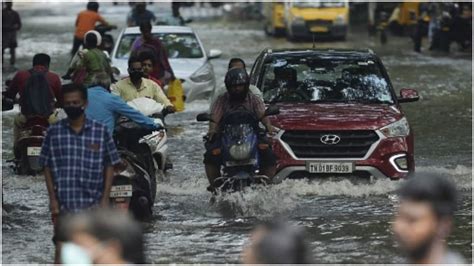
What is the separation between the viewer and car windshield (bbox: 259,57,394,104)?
14258 millimetres

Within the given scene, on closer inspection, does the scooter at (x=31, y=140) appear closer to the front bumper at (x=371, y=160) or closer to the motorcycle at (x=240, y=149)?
the front bumper at (x=371, y=160)

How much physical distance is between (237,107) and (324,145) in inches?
57.1

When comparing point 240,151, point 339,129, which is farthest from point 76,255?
point 339,129

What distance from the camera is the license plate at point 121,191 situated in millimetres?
10828

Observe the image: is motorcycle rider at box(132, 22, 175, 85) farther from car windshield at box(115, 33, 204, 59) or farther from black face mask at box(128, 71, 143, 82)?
black face mask at box(128, 71, 143, 82)

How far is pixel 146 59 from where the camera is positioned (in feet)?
48.0

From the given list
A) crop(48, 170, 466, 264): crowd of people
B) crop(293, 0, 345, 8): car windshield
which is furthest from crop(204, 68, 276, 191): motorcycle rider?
crop(293, 0, 345, 8): car windshield

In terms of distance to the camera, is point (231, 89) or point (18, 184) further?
point (18, 184)

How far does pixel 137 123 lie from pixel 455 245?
2.75 meters

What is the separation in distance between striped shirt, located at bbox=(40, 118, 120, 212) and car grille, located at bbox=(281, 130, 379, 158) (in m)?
4.86

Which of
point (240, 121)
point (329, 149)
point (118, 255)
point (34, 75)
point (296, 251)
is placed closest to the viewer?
point (296, 251)

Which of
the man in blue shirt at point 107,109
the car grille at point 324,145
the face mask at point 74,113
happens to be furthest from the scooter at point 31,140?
the face mask at point 74,113

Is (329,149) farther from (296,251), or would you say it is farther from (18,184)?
(296,251)

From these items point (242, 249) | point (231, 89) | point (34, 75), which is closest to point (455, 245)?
point (242, 249)
